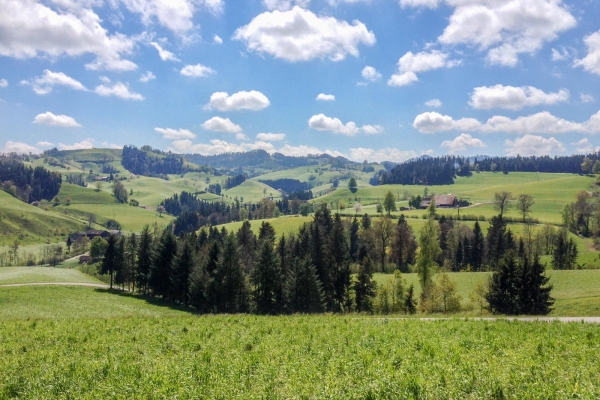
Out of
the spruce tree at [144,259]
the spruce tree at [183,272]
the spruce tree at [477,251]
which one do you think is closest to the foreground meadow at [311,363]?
the spruce tree at [183,272]

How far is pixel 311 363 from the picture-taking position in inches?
497

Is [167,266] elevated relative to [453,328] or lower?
lower

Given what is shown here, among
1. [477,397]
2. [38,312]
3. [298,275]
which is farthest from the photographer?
[298,275]

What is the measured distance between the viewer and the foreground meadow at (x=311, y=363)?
980 cm

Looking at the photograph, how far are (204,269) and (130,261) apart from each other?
2959 cm

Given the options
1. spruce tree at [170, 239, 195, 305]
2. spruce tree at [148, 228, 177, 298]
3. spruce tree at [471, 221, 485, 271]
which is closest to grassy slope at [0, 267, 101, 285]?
spruce tree at [148, 228, 177, 298]

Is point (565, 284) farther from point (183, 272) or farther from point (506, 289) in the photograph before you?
point (183, 272)

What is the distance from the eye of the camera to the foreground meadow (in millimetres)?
9805

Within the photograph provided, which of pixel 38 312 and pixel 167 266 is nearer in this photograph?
pixel 38 312

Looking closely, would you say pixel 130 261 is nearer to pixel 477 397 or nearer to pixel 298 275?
pixel 298 275

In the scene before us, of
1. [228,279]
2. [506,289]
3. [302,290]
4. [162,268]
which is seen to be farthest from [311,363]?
[162,268]

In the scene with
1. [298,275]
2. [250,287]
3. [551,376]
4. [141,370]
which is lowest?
[250,287]

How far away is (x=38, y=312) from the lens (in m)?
44.0

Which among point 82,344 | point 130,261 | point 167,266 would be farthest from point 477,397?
point 130,261
